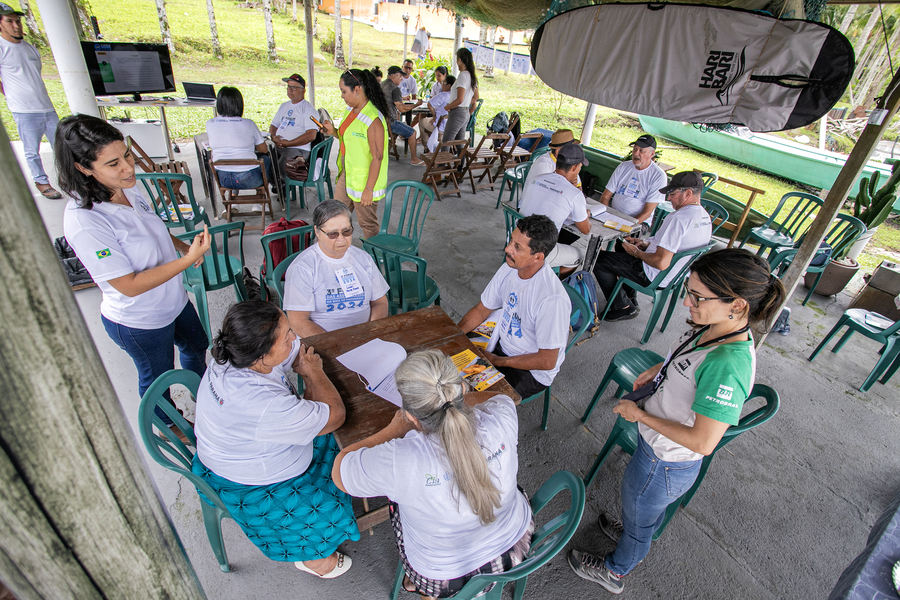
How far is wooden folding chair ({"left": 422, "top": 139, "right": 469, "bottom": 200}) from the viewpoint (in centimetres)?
614

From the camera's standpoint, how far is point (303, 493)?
5.86 feet

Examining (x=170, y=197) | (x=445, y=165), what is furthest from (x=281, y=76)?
(x=170, y=197)

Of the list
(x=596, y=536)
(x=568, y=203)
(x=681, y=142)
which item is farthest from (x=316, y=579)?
(x=681, y=142)

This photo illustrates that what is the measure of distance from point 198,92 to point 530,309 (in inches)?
246

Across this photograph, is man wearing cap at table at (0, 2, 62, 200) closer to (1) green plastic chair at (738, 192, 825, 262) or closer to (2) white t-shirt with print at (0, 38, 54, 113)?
(2) white t-shirt with print at (0, 38, 54, 113)

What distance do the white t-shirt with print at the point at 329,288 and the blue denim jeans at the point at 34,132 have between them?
4607 millimetres

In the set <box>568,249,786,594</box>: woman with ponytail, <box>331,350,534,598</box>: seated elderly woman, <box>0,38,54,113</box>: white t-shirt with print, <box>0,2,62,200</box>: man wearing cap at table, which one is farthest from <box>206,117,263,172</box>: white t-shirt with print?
<box>568,249,786,594</box>: woman with ponytail

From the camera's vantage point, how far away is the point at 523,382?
256 centimetres

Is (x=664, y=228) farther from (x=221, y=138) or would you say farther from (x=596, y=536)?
(x=221, y=138)

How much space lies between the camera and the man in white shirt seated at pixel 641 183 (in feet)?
14.5

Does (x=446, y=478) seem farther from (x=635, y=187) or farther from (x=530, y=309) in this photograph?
(x=635, y=187)

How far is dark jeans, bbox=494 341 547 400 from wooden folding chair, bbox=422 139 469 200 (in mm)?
4067

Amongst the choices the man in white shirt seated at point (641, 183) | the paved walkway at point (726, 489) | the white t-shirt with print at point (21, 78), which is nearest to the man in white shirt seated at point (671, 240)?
the paved walkway at point (726, 489)

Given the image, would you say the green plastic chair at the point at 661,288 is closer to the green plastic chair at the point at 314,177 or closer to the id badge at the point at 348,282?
the id badge at the point at 348,282
